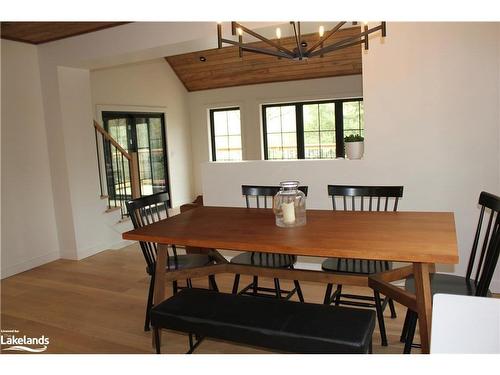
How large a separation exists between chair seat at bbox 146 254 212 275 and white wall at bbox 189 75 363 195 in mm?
4737

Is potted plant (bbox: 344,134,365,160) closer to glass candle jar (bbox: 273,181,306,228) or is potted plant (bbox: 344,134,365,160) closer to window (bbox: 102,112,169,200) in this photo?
glass candle jar (bbox: 273,181,306,228)

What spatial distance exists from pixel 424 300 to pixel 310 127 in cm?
610

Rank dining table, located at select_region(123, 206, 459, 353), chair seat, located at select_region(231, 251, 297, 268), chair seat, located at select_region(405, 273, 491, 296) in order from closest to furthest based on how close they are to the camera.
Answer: dining table, located at select_region(123, 206, 459, 353) → chair seat, located at select_region(405, 273, 491, 296) → chair seat, located at select_region(231, 251, 297, 268)

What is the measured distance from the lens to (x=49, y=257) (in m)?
4.95

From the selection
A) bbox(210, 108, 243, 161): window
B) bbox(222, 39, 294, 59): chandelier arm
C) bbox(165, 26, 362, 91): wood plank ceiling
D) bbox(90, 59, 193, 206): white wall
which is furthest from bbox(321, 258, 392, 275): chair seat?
bbox(210, 108, 243, 161): window

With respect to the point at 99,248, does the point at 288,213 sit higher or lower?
higher

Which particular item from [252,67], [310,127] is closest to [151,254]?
[252,67]

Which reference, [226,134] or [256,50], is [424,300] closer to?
[256,50]

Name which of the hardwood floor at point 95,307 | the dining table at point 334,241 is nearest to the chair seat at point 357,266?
the dining table at point 334,241

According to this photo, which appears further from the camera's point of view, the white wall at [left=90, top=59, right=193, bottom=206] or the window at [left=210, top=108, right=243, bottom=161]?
the window at [left=210, top=108, right=243, bottom=161]

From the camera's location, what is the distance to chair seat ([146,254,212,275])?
2.98m

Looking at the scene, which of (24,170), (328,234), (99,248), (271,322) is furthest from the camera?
(99,248)

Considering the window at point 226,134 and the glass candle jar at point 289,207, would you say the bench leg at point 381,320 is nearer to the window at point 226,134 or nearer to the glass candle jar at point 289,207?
the glass candle jar at point 289,207

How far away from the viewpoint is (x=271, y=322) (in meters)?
2.07
